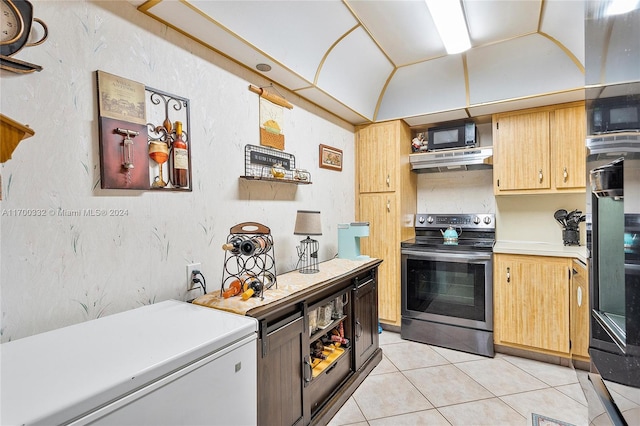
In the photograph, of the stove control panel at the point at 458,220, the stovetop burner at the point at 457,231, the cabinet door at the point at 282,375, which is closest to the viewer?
the cabinet door at the point at 282,375

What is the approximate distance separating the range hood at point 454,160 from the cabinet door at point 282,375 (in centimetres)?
230

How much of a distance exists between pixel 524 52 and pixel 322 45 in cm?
171

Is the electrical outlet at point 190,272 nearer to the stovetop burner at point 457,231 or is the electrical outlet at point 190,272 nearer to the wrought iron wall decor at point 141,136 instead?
the wrought iron wall decor at point 141,136

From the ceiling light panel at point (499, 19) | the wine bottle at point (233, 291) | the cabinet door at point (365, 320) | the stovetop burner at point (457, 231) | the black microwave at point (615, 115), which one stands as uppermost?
the ceiling light panel at point (499, 19)

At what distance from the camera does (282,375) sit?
5.23 ft

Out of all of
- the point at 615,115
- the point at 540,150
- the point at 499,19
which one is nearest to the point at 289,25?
the point at 499,19

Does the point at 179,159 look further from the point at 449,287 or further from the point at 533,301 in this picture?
the point at 533,301

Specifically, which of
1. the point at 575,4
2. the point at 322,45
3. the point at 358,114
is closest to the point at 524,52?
the point at 575,4

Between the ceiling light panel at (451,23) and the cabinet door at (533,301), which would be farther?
the cabinet door at (533,301)

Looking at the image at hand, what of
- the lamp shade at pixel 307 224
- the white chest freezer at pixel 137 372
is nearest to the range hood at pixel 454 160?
the lamp shade at pixel 307 224

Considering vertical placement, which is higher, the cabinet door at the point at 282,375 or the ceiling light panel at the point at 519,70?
the ceiling light panel at the point at 519,70

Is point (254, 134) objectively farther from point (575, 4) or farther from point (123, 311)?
point (575, 4)

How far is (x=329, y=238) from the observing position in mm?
3008

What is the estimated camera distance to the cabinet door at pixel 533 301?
8.57ft
